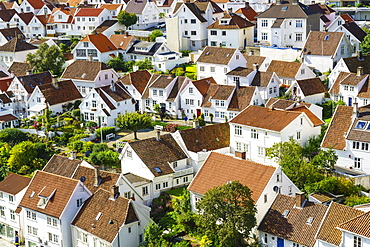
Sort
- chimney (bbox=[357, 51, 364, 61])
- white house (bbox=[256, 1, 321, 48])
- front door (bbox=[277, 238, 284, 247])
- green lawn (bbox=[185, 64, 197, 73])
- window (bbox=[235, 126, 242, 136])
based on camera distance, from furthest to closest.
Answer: green lawn (bbox=[185, 64, 197, 73]), white house (bbox=[256, 1, 321, 48]), chimney (bbox=[357, 51, 364, 61]), window (bbox=[235, 126, 242, 136]), front door (bbox=[277, 238, 284, 247])

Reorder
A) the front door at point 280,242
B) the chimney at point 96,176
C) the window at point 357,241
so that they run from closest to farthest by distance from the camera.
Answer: the window at point 357,241
the front door at point 280,242
the chimney at point 96,176

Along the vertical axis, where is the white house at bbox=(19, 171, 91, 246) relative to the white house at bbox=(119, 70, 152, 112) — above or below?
below

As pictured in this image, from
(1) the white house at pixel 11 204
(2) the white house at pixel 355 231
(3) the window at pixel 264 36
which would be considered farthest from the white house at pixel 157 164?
(3) the window at pixel 264 36

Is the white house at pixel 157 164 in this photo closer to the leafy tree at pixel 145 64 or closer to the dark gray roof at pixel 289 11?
the leafy tree at pixel 145 64

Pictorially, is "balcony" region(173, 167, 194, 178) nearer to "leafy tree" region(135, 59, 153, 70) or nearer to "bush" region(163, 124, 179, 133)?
"bush" region(163, 124, 179, 133)

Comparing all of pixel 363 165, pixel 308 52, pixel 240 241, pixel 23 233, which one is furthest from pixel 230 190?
pixel 308 52

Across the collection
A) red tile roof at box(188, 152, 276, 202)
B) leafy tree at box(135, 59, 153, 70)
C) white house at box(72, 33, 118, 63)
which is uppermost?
white house at box(72, 33, 118, 63)

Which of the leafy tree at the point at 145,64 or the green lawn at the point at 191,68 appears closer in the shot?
the green lawn at the point at 191,68

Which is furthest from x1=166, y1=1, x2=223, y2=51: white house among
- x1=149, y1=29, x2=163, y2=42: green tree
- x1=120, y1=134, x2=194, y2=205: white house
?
x1=120, y1=134, x2=194, y2=205: white house
